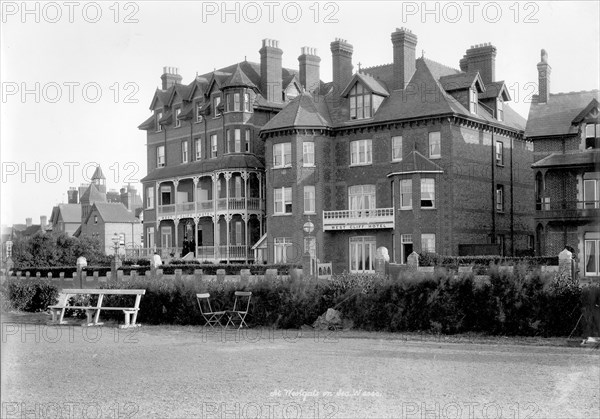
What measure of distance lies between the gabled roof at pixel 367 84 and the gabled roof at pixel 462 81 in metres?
3.39

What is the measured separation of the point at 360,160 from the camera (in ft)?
145

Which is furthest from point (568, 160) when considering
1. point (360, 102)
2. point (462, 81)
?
point (360, 102)

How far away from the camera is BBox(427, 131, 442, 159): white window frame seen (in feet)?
135

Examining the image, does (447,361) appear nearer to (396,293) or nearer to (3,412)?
(396,293)

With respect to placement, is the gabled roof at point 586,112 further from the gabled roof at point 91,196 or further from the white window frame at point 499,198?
the gabled roof at point 91,196

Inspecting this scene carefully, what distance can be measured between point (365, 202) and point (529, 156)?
11.7 meters

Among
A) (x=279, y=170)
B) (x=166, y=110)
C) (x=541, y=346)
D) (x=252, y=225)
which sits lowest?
(x=541, y=346)

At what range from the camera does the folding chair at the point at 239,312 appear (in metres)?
20.5

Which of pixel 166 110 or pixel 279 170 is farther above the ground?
pixel 166 110

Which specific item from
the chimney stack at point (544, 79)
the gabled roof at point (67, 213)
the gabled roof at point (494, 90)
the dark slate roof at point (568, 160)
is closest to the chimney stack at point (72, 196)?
the gabled roof at point (67, 213)

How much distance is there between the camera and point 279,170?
148 feet

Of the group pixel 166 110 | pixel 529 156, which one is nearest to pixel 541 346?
pixel 529 156

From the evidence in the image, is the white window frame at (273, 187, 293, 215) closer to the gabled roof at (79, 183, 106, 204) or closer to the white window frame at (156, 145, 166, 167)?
the white window frame at (156, 145, 166, 167)

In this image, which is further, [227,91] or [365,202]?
[227,91]
